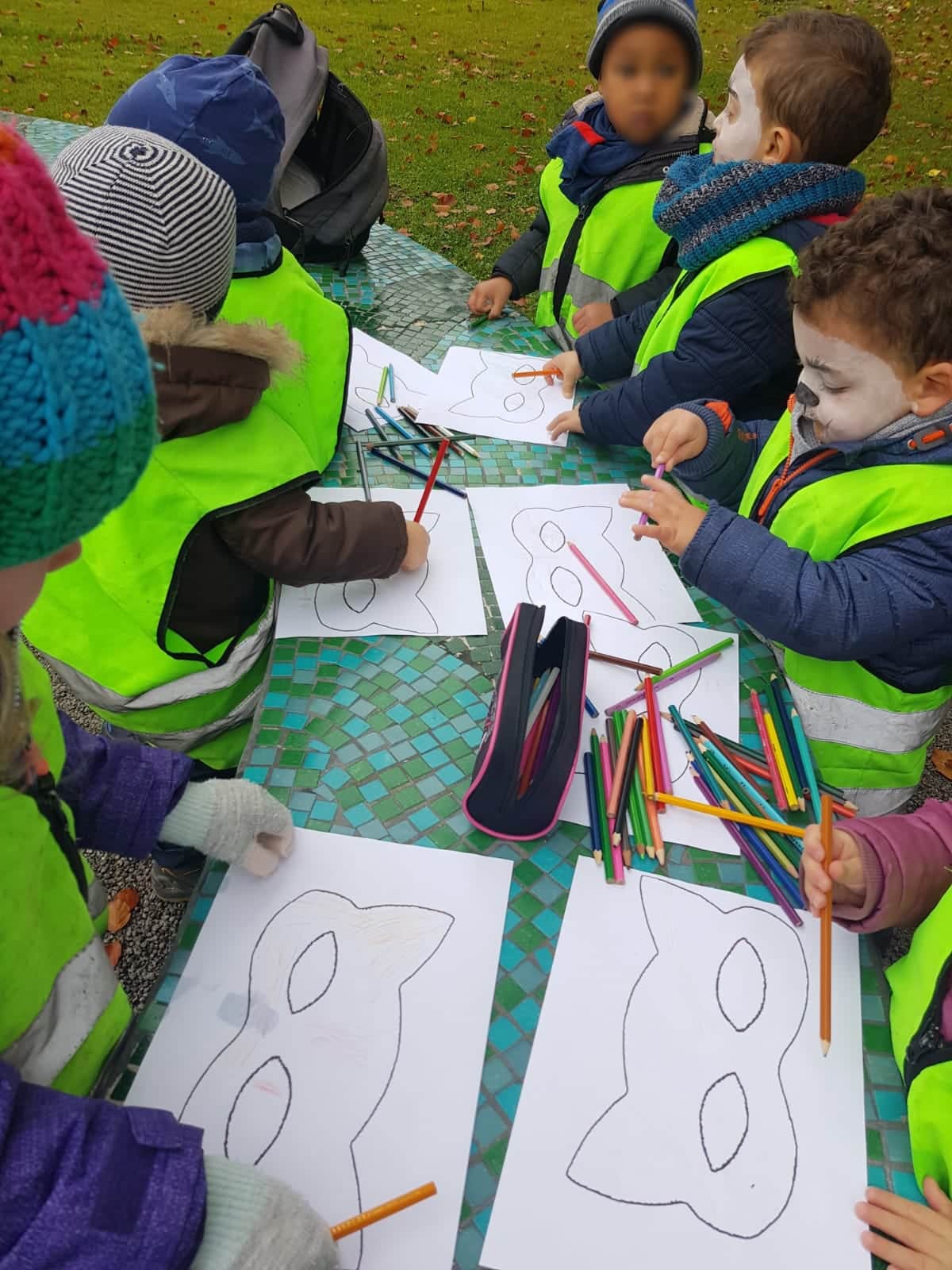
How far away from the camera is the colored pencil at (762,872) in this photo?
957 millimetres

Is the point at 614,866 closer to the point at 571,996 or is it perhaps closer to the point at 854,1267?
the point at 571,996

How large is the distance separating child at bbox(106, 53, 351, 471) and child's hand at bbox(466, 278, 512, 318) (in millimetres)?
706

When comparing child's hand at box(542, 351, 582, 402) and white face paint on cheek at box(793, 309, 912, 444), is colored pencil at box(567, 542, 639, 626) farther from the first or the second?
child's hand at box(542, 351, 582, 402)

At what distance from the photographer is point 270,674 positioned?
47.4 inches

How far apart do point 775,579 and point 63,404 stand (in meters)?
0.97

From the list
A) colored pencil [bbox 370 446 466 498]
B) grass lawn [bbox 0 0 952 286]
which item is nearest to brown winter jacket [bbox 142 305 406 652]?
colored pencil [bbox 370 446 466 498]

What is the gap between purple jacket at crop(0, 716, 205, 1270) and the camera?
0.56m

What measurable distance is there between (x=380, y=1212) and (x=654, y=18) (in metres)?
2.37

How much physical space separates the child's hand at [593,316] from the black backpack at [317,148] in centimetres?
74

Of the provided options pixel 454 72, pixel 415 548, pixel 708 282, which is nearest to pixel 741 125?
pixel 708 282

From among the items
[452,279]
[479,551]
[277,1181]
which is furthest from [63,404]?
[452,279]

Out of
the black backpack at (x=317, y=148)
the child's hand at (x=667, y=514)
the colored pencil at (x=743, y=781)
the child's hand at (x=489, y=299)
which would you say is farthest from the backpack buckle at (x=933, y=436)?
the black backpack at (x=317, y=148)

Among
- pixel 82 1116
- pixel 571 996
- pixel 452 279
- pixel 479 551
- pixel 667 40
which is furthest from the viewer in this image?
pixel 452 279

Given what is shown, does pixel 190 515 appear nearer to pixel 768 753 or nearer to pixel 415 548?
pixel 415 548
